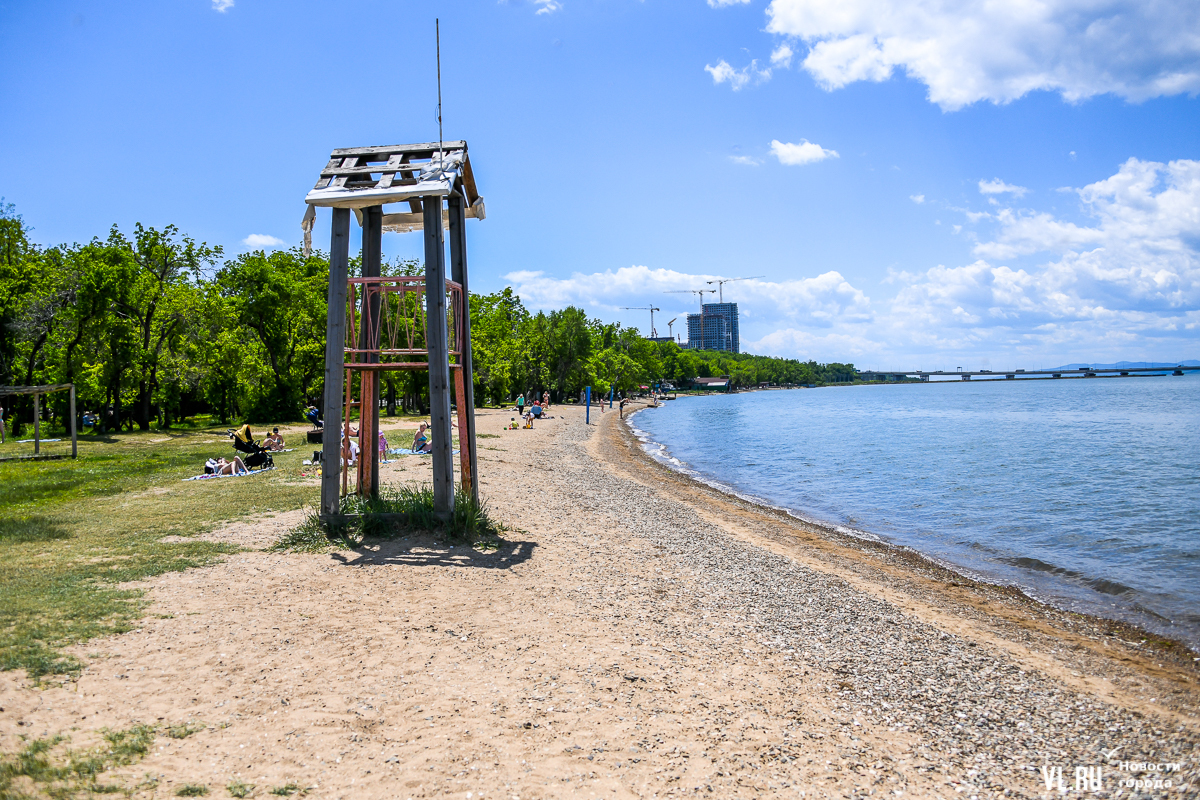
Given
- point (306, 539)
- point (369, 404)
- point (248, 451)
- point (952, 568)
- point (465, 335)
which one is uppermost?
point (465, 335)

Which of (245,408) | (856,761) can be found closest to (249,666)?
(856,761)

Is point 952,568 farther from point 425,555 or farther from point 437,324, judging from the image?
point 437,324

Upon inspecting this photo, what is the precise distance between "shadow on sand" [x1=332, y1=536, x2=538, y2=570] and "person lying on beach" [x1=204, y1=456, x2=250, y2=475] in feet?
29.5

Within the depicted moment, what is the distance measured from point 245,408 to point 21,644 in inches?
1444

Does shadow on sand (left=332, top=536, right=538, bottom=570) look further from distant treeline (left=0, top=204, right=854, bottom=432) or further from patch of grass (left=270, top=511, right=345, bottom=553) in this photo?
distant treeline (left=0, top=204, right=854, bottom=432)

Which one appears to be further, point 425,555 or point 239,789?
point 425,555

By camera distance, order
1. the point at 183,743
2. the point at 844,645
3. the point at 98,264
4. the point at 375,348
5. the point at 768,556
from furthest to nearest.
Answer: the point at 98,264 < the point at 768,556 < the point at 375,348 < the point at 844,645 < the point at 183,743

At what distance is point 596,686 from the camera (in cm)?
592

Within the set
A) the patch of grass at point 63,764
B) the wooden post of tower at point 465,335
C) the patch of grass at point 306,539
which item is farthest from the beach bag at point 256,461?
the patch of grass at point 63,764

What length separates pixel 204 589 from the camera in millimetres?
7617

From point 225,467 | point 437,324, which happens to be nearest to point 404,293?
point 437,324

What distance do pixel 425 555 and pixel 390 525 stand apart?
45.0 inches

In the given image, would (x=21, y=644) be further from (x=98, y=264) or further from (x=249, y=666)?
(x=98, y=264)

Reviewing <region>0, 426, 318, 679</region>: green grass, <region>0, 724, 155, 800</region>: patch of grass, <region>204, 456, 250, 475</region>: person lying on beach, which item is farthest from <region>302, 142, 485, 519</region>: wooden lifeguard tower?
<region>204, 456, 250, 475</region>: person lying on beach
